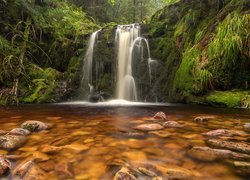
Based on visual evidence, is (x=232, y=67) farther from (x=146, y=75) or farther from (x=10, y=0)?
(x=10, y=0)

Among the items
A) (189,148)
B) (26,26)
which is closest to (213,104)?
(189,148)

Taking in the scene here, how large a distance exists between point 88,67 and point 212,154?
924 centimetres

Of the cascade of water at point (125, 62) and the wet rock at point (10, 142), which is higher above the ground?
the cascade of water at point (125, 62)

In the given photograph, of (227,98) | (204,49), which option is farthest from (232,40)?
(227,98)

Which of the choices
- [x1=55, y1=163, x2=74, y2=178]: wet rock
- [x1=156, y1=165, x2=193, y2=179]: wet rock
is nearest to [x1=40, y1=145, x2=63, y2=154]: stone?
[x1=55, y1=163, x2=74, y2=178]: wet rock

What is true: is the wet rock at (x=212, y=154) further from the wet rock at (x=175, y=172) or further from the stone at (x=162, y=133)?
the stone at (x=162, y=133)

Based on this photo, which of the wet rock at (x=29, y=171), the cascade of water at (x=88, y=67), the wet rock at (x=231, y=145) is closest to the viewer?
the wet rock at (x=29, y=171)

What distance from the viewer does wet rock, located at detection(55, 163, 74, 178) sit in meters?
2.17

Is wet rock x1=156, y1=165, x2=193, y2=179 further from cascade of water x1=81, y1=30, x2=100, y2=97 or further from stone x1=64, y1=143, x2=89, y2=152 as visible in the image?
cascade of water x1=81, y1=30, x2=100, y2=97

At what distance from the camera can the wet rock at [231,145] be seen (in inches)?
105

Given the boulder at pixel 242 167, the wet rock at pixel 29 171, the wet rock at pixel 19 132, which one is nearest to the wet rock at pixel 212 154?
the boulder at pixel 242 167

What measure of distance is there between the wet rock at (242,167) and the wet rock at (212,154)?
139mm

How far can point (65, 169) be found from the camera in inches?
89.3

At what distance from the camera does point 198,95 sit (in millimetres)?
7852
